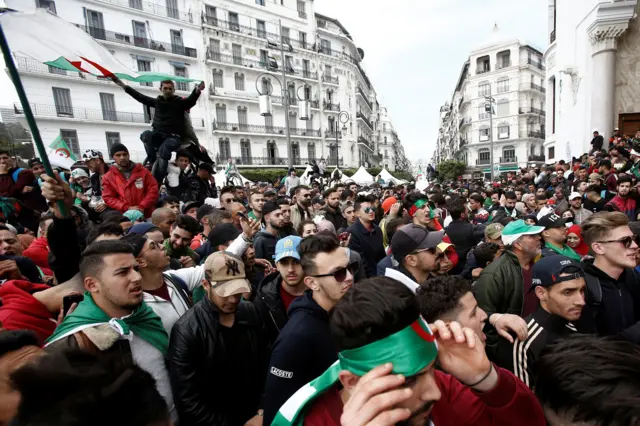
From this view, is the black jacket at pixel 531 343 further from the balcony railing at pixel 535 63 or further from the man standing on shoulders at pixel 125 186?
the balcony railing at pixel 535 63

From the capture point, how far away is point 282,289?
3.42m

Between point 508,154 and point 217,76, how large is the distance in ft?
144

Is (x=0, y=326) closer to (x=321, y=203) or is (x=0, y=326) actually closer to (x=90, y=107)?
(x=321, y=203)

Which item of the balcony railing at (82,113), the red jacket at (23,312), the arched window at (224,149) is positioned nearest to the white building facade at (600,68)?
the red jacket at (23,312)

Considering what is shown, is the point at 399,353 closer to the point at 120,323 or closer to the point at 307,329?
the point at 307,329

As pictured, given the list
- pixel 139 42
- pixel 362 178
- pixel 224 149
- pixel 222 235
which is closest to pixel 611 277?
pixel 222 235

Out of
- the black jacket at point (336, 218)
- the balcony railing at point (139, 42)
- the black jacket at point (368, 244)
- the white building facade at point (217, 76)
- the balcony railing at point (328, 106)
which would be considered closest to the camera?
the black jacket at point (368, 244)

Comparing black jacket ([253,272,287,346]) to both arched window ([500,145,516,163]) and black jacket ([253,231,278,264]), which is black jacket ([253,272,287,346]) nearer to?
black jacket ([253,231,278,264])

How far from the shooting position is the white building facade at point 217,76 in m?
29.8

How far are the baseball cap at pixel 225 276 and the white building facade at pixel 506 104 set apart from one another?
55.0m

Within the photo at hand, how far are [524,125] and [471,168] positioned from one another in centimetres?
949

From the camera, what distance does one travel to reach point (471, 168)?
180 ft

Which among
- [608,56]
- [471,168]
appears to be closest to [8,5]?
[608,56]

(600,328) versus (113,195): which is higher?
(113,195)
